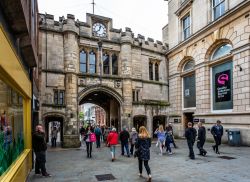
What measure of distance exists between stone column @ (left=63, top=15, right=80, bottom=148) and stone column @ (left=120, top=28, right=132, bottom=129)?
4.57 meters

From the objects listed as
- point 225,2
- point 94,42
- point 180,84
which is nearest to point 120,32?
point 94,42

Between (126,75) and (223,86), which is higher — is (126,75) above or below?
above

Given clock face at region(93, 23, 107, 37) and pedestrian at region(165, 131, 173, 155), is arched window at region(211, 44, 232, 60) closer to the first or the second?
pedestrian at region(165, 131, 173, 155)

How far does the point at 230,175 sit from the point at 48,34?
17.2 metres

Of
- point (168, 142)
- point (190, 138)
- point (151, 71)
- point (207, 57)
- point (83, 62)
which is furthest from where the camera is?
point (151, 71)

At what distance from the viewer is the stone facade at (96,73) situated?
65.3ft

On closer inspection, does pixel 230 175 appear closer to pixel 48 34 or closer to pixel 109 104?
pixel 48 34

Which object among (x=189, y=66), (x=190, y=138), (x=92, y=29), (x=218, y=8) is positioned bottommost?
(x=190, y=138)

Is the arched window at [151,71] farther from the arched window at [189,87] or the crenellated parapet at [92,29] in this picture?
the arched window at [189,87]

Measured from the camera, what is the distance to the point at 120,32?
77.1 ft

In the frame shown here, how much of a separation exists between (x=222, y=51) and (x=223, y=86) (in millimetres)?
2716

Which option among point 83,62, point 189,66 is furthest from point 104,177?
point 189,66

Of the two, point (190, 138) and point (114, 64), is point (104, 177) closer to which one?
point (190, 138)

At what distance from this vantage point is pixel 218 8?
1927cm
